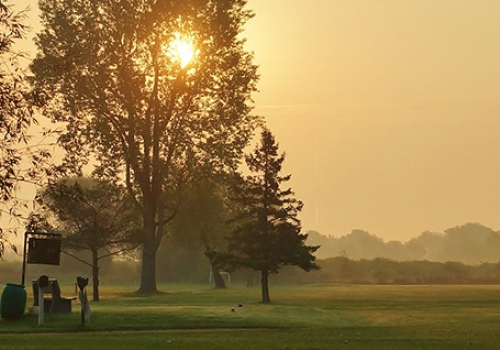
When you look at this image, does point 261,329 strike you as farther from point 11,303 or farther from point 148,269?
point 148,269

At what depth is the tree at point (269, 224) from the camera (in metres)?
60.9

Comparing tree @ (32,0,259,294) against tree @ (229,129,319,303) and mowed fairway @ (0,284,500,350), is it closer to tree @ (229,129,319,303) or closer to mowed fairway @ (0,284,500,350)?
tree @ (229,129,319,303)

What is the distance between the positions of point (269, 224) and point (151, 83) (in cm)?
1513

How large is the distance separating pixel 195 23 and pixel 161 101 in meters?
6.68

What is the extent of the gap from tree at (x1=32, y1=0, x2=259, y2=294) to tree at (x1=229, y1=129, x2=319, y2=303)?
22.1ft

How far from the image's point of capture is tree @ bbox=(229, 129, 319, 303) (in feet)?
200

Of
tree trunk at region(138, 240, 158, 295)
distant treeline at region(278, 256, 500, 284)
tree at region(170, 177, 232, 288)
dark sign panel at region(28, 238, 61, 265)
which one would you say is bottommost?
dark sign panel at region(28, 238, 61, 265)

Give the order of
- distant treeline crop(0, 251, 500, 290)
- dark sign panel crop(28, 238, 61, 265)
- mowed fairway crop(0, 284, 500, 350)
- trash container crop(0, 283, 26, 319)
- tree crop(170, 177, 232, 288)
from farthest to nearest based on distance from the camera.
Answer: distant treeline crop(0, 251, 500, 290), tree crop(170, 177, 232, 288), dark sign panel crop(28, 238, 61, 265), trash container crop(0, 283, 26, 319), mowed fairway crop(0, 284, 500, 350)

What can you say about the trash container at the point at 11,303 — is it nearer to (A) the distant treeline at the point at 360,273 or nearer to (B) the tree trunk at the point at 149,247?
(B) the tree trunk at the point at 149,247

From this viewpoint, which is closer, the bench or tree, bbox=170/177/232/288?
the bench

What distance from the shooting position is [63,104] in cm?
6612

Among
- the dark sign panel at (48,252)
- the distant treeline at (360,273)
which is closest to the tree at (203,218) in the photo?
the distant treeline at (360,273)

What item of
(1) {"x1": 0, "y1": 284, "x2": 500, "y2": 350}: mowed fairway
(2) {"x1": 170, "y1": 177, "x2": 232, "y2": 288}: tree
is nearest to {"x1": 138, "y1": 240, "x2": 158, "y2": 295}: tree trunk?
(2) {"x1": 170, "y1": 177, "x2": 232, "y2": 288}: tree

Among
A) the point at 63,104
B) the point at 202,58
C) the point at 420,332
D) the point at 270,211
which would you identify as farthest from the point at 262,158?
the point at 420,332
